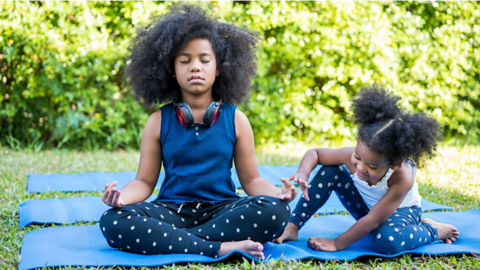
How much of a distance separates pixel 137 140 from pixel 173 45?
3872 mm

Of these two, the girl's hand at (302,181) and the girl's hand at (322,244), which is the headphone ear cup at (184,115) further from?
the girl's hand at (322,244)

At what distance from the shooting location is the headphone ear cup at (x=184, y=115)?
3166 millimetres

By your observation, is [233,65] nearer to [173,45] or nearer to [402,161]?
[173,45]

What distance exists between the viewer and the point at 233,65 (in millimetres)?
3424

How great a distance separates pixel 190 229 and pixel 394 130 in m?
1.18

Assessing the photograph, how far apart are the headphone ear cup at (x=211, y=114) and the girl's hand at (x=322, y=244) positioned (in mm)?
Answer: 879

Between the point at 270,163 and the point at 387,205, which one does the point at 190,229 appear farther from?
the point at 270,163

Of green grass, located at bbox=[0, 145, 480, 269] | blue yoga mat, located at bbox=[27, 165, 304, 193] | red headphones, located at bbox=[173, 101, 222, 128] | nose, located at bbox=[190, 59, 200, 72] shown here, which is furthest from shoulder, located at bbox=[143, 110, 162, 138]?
blue yoga mat, located at bbox=[27, 165, 304, 193]

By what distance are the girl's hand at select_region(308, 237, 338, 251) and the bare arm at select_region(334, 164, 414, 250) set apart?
0.28ft

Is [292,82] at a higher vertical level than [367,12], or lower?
lower

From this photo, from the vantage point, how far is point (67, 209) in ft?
12.6

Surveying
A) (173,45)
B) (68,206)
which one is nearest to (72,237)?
(68,206)

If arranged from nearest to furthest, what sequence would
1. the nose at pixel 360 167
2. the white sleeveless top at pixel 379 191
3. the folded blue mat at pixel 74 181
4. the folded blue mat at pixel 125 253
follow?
the folded blue mat at pixel 125 253 < the nose at pixel 360 167 < the white sleeveless top at pixel 379 191 < the folded blue mat at pixel 74 181

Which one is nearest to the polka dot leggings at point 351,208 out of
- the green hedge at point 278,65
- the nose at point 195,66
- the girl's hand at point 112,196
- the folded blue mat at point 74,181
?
the nose at point 195,66
